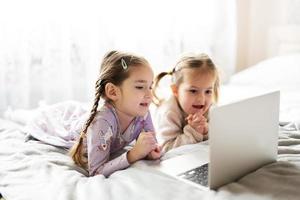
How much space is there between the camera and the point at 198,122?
4.16ft

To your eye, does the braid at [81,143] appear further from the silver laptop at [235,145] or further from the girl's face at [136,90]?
the silver laptop at [235,145]

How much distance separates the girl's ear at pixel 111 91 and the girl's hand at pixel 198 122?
28 centimetres

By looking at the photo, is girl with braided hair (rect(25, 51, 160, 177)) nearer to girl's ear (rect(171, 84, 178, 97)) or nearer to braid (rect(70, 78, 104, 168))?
braid (rect(70, 78, 104, 168))

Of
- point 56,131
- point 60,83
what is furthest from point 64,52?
point 56,131

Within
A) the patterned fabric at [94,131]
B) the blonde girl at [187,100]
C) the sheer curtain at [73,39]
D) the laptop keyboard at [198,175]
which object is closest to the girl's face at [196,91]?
the blonde girl at [187,100]

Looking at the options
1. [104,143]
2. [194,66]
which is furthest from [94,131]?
[194,66]

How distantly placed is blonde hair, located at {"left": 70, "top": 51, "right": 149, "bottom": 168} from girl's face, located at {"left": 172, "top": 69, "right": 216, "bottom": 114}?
0.23m

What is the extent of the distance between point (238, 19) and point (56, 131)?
6.15 ft

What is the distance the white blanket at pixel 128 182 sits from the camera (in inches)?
33.1

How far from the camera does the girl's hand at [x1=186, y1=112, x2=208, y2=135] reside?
125 cm

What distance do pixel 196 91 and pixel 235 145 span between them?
46cm

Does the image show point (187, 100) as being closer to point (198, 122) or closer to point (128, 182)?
point (198, 122)

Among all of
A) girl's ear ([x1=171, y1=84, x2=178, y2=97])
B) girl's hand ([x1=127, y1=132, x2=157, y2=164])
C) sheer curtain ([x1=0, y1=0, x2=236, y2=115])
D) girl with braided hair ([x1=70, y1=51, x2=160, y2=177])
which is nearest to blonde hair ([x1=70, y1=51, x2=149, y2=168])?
girl with braided hair ([x1=70, y1=51, x2=160, y2=177])

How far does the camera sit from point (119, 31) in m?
2.20
